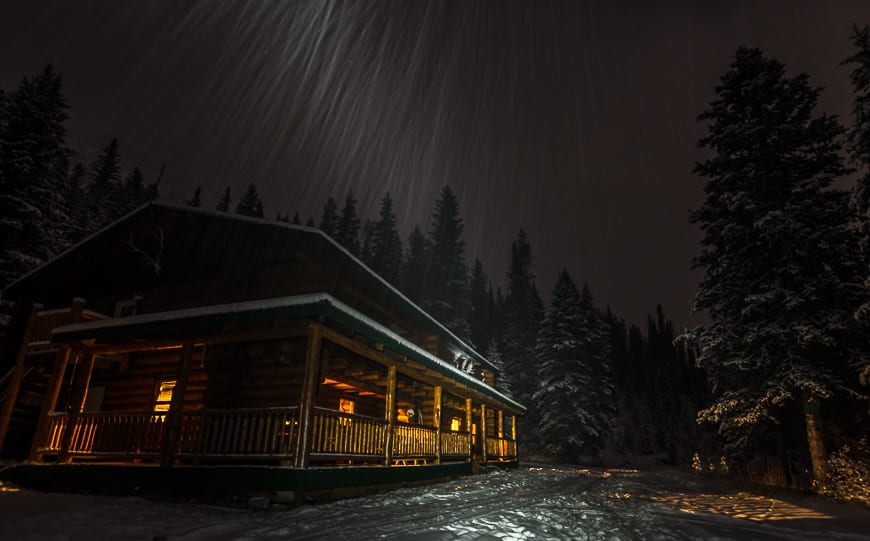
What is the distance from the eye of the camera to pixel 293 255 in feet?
44.0

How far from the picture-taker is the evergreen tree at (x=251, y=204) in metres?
60.4

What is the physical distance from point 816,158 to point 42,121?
32305 millimetres

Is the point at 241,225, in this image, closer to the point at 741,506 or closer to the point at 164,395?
the point at 164,395

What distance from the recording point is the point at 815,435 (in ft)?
39.4

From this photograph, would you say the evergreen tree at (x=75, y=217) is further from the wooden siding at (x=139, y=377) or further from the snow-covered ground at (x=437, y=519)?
the snow-covered ground at (x=437, y=519)

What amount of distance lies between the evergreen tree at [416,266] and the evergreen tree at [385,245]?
2.01m

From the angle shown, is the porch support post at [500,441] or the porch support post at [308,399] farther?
the porch support post at [500,441]

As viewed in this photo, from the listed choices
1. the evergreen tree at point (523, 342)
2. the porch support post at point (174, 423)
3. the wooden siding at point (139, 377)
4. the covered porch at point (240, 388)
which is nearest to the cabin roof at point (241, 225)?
the covered porch at point (240, 388)

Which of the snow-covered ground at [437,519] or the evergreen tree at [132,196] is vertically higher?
the evergreen tree at [132,196]

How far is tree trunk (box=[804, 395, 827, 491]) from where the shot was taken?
11648mm

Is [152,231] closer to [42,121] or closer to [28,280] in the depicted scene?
[28,280]

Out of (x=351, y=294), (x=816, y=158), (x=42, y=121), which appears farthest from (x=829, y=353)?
(x=42, y=121)

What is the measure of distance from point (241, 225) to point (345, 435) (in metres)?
7.12

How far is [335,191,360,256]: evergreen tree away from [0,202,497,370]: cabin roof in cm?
4186
